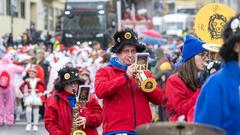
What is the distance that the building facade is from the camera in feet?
94.8

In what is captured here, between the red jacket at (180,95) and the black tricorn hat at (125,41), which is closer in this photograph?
the red jacket at (180,95)

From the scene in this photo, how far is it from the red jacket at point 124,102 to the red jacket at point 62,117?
70 centimetres

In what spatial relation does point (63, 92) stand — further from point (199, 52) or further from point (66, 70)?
point (199, 52)

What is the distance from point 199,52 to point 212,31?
1.59m

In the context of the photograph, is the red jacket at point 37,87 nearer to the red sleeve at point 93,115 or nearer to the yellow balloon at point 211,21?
the red sleeve at point 93,115

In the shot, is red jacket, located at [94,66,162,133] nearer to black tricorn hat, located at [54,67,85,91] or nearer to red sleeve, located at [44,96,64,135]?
red sleeve, located at [44,96,64,135]

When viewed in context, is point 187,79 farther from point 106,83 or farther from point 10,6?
point 10,6

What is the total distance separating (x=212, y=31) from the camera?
28.6 ft

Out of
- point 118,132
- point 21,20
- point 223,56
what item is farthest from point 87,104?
point 21,20

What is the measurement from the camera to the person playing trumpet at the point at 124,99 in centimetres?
769

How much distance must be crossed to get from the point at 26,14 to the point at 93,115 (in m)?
28.6

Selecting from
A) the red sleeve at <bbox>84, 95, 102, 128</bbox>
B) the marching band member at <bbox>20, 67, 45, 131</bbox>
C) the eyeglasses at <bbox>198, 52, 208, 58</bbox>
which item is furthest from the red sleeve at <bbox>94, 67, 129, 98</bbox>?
the marching band member at <bbox>20, 67, 45, 131</bbox>

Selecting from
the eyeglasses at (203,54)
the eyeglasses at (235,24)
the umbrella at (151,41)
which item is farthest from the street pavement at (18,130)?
the eyeglasses at (235,24)

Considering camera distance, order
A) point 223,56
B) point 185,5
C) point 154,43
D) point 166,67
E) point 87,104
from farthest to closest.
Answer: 1. point 185,5
2. point 154,43
3. point 166,67
4. point 87,104
5. point 223,56
